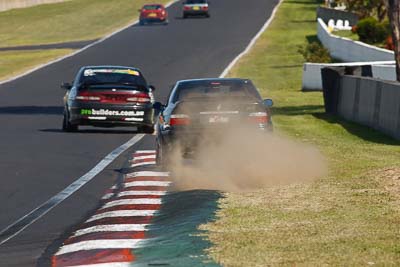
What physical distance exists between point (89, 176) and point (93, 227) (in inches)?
234

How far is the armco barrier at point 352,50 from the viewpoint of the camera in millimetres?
47406

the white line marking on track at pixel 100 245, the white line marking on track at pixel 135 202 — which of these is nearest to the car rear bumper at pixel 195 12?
the white line marking on track at pixel 135 202

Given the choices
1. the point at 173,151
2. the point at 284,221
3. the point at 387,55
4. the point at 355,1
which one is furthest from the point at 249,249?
the point at 355,1

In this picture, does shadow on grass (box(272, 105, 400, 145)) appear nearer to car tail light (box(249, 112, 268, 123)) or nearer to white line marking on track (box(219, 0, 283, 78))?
car tail light (box(249, 112, 268, 123))

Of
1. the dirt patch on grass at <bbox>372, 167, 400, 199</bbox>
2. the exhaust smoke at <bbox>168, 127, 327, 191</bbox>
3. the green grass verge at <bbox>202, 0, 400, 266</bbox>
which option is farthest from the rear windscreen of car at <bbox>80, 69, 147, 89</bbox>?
the dirt patch on grass at <bbox>372, 167, 400, 199</bbox>

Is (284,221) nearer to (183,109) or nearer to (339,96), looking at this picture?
(183,109)

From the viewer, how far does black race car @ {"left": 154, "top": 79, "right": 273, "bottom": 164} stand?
1850 centimetres

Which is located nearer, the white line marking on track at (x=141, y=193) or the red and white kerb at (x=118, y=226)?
the red and white kerb at (x=118, y=226)

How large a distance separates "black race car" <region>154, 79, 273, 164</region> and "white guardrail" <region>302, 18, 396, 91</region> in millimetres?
18425

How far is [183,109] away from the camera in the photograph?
738 inches

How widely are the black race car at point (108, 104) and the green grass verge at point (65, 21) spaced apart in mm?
48876

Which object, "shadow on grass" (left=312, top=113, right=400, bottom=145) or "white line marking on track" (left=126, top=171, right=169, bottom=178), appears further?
"shadow on grass" (left=312, top=113, right=400, bottom=145)

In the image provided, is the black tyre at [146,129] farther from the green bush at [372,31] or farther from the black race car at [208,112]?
the green bush at [372,31]

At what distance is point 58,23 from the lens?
89938 mm
